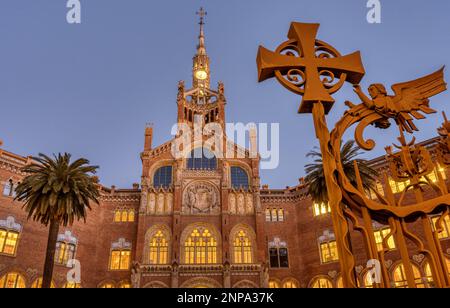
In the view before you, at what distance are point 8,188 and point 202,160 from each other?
21873 mm

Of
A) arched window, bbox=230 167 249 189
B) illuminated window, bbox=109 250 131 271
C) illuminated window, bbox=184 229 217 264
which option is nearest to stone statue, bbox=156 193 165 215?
illuminated window, bbox=184 229 217 264

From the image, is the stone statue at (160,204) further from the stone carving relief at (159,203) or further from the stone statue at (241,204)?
the stone statue at (241,204)

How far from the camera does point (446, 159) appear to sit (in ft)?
19.0

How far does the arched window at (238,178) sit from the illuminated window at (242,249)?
613cm

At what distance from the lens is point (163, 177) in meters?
A: 44.9

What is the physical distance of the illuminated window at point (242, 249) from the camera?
39812 millimetres

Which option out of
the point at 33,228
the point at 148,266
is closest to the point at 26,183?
the point at 33,228

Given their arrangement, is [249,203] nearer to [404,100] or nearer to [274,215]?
[274,215]

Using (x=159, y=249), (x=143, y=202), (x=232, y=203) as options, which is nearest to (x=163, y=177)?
(x=143, y=202)

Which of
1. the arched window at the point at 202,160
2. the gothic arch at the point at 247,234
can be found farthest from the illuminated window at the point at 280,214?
the arched window at the point at 202,160

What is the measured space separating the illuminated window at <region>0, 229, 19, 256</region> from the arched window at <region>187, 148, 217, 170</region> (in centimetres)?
2054

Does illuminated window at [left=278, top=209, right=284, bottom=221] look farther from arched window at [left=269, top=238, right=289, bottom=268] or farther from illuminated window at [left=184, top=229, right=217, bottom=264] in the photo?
illuminated window at [left=184, top=229, right=217, bottom=264]

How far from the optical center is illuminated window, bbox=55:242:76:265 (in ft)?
120
